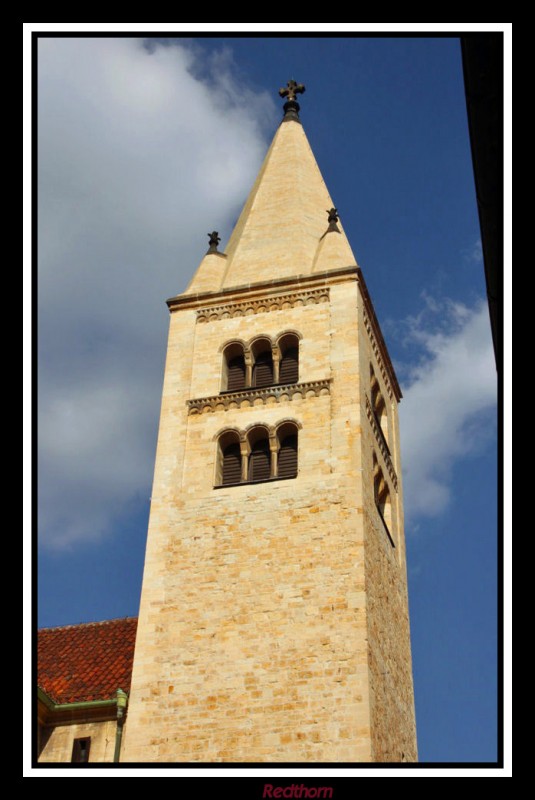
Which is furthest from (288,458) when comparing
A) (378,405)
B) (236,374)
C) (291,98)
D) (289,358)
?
(291,98)

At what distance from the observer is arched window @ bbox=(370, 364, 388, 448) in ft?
90.0

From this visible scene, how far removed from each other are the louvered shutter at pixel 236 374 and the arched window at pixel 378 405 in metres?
3.34

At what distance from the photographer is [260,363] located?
26.5 m

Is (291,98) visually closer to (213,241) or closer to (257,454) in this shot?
(213,241)

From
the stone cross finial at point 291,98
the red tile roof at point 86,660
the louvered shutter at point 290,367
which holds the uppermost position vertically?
the stone cross finial at point 291,98

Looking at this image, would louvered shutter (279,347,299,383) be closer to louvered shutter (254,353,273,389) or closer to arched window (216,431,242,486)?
louvered shutter (254,353,273,389)

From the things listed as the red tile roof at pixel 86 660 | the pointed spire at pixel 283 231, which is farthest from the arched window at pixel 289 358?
the red tile roof at pixel 86 660

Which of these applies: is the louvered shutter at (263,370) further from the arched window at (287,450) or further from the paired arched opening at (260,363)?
the arched window at (287,450)

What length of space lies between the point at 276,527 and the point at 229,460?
2.75 meters

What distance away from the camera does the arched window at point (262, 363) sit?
85.1ft

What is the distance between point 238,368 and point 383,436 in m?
4.04

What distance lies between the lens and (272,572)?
21656 millimetres
